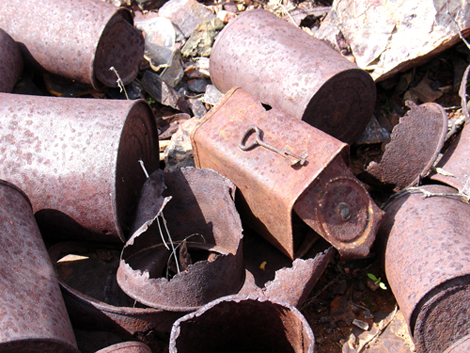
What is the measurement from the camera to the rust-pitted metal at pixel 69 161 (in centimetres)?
230

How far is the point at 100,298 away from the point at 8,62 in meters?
1.98

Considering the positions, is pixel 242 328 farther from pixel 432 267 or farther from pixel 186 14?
pixel 186 14

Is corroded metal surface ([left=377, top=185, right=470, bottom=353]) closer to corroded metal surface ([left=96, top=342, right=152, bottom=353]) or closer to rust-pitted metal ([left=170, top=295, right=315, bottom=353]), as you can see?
rust-pitted metal ([left=170, top=295, right=315, bottom=353])

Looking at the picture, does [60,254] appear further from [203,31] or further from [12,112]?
[203,31]

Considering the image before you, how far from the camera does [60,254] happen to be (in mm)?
2516

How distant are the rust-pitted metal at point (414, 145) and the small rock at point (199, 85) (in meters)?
1.91

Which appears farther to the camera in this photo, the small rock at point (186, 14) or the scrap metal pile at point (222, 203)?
the small rock at point (186, 14)

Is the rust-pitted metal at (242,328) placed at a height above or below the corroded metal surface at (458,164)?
below

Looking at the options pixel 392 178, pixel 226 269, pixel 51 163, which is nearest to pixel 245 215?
pixel 226 269

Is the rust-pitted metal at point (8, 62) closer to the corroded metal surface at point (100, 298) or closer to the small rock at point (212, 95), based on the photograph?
the corroded metal surface at point (100, 298)

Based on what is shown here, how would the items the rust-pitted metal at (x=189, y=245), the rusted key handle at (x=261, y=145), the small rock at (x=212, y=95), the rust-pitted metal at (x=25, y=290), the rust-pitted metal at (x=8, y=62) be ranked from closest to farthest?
the rust-pitted metal at (x=25, y=290) < the rust-pitted metal at (x=189, y=245) < the rusted key handle at (x=261, y=145) < the rust-pitted metal at (x=8, y=62) < the small rock at (x=212, y=95)

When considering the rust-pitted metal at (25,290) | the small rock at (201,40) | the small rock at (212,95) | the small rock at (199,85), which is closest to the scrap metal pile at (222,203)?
the rust-pitted metal at (25,290)

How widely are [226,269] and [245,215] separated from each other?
536 millimetres

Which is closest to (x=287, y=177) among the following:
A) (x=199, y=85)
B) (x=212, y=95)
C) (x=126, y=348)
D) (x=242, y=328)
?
(x=242, y=328)
